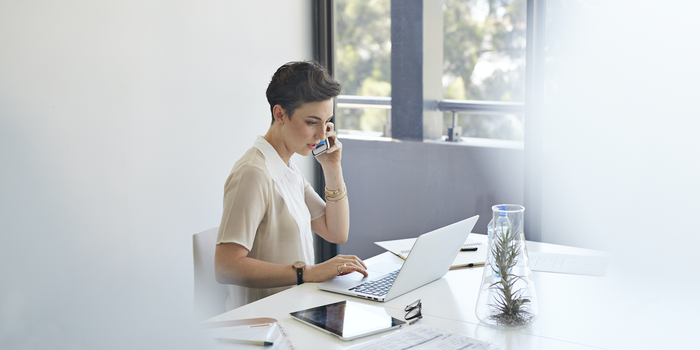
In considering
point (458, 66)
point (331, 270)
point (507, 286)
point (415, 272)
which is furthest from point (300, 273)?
point (458, 66)

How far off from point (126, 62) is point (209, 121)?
48 cm

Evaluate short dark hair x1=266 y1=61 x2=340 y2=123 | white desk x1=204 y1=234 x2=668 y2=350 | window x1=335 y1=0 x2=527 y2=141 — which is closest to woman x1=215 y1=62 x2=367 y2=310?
short dark hair x1=266 y1=61 x2=340 y2=123

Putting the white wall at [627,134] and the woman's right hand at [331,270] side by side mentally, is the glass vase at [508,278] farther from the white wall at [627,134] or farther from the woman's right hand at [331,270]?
the white wall at [627,134]

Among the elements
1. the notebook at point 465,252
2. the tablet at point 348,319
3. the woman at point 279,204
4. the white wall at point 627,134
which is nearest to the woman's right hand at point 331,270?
the woman at point 279,204

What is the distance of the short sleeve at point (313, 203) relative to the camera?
1.79m

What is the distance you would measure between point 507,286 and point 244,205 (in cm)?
71

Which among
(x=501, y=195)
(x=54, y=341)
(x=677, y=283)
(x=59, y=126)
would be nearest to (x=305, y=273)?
(x=59, y=126)

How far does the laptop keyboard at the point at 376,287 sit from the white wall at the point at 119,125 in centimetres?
44

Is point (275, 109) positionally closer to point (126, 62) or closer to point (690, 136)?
point (126, 62)

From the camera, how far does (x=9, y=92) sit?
143 centimetres

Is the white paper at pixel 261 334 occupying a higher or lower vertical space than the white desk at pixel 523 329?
higher

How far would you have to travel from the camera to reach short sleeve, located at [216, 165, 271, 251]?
1366mm

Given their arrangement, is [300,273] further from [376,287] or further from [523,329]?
[523,329]

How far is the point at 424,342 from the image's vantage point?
97 centimetres
